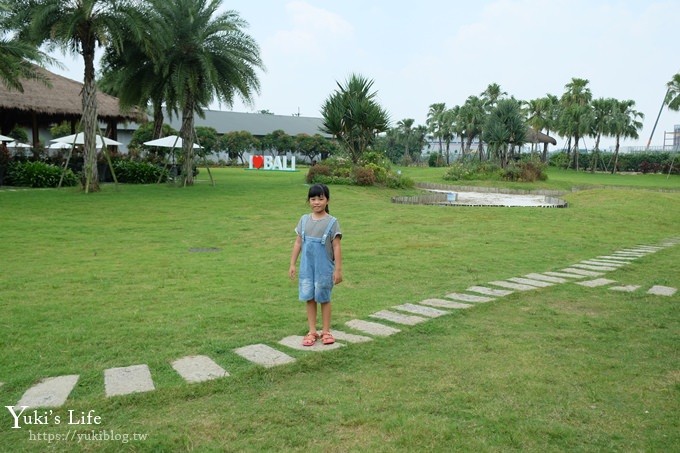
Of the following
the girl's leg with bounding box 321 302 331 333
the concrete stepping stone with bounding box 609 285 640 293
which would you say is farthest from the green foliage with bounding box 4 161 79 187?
the concrete stepping stone with bounding box 609 285 640 293

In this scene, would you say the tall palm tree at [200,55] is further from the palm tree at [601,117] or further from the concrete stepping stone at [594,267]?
the palm tree at [601,117]

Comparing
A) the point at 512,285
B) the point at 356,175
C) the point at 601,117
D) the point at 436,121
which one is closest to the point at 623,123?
the point at 601,117

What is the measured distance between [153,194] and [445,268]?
13030mm

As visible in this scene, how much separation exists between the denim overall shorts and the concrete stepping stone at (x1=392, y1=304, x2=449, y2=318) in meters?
1.20

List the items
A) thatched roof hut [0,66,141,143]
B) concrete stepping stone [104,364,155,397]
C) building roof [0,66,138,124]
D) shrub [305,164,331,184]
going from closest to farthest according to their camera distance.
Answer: concrete stepping stone [104,364,155,397] < building roof [0,66,138,124] < thatched roof hut [0,66,141,143] < shrub [305,164,331,184]

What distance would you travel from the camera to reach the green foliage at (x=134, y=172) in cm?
2339

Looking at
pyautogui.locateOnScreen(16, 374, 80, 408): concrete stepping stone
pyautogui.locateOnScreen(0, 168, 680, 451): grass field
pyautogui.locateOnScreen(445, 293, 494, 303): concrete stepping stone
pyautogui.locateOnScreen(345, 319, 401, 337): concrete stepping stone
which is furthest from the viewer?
pyautogui.locateOnScreen(445, 293, 494, 303): concrete stepping stone

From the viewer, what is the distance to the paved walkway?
369 cm

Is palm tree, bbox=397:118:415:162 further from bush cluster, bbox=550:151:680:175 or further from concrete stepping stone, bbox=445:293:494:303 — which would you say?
concrete stepping stone, bbox=445:293:494:303

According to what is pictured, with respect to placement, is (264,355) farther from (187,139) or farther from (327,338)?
(187,139)

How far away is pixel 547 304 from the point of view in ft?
19.8

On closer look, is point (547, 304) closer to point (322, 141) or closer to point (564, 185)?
point (564, 185)

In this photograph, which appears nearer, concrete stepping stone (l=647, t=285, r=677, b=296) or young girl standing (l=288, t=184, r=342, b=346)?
young girl standing (l=288, t=184, r=342, b=346)

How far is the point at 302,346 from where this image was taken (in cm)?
454
